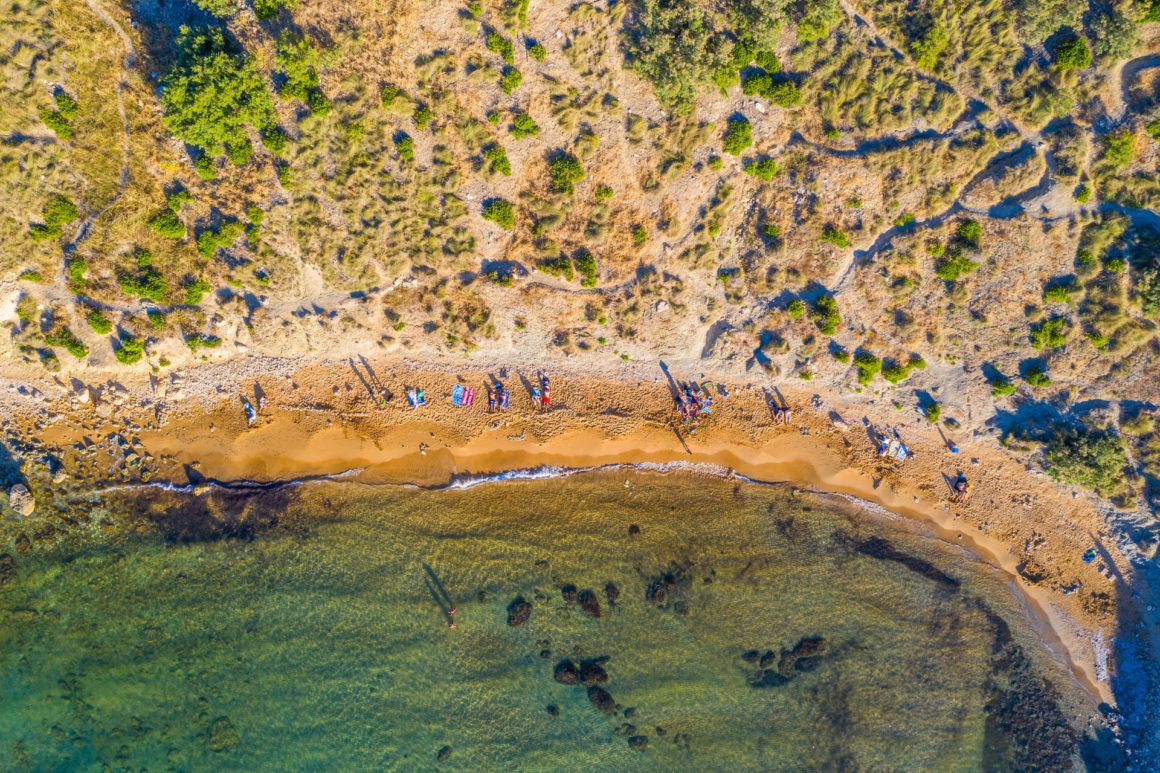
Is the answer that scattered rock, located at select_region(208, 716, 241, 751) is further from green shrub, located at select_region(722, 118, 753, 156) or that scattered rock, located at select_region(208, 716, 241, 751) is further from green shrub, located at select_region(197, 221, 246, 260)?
green shrub, located at select_region(722, 118, 753, 156)

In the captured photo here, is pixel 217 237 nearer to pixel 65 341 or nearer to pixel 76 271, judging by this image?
pixel 76 271

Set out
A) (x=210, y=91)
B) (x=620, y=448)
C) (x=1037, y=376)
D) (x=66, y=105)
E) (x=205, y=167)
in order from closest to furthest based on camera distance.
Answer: (x=210, y=91)
(x=66, y=105)
(x=205, y=167)
(x=1037, y=376)
(x=620, y=448)

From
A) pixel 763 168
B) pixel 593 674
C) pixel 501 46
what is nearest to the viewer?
pixel 501 46

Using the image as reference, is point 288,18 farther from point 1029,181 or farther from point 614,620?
point 1029,181

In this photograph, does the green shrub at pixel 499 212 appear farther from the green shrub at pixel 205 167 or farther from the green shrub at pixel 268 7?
the green shrub at pixel 205 167

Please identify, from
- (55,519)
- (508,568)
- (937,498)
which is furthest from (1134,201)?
(55,519)

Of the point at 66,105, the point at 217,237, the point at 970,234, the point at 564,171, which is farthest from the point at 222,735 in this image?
the point at 970,234

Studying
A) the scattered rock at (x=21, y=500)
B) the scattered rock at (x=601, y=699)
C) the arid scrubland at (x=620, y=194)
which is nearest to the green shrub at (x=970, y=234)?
the arid scrubland at (x=620, y=194)
